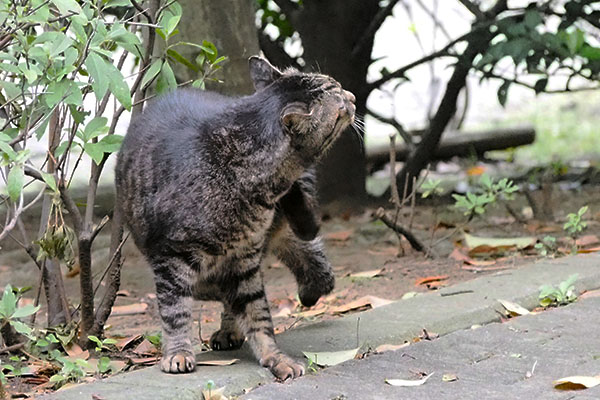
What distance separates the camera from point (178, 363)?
327cm

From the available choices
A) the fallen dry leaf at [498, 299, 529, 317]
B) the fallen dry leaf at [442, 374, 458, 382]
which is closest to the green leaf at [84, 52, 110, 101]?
the fallen dry leaf at [442, 374, 458, 382]

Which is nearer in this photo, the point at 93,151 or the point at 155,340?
the point at 93,151

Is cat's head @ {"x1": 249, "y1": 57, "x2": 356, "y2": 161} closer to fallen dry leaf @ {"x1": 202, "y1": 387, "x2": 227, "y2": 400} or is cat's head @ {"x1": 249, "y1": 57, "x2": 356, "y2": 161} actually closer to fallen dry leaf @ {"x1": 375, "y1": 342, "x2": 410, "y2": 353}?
fallen dry leaf @ {"x1": 375, "y1": 342, "x2": 410, "y2": 353}

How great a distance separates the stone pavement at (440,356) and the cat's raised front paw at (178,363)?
38 millimetres

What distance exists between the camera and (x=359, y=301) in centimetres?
457

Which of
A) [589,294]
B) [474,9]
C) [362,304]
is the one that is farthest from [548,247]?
[474,9]

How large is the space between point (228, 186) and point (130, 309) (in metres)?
1.83

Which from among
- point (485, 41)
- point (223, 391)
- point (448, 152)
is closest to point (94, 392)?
point (223, 391)

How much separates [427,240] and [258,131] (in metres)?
2.95

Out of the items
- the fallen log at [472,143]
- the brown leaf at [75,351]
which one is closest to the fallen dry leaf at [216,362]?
the brown leaf at [75,351]

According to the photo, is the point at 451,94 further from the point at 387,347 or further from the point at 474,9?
the point at 387,347

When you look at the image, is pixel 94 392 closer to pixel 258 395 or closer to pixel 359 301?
pixel 258 395

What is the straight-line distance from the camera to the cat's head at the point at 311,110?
11.0 feet

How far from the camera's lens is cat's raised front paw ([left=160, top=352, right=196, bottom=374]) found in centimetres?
326
